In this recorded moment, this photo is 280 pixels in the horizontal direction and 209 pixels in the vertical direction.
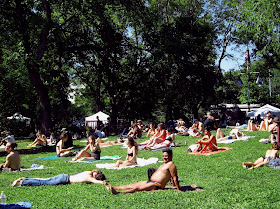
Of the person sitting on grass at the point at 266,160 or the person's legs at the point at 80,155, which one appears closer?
the person sitting on grass at the point at 266,160

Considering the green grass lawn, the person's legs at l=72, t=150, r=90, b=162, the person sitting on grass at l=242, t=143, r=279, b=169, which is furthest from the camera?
the person's legs at l=72, t=150, r=90, b=162

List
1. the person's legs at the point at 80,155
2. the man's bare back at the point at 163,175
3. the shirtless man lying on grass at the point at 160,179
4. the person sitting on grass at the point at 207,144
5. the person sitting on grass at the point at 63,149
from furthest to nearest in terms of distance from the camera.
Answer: the person sitting on grass at the point at 63,149
the person sitting on grass at the point at 207,144
the person's legs at the point at 80,155
the man's bare back at the point at 163,175
the shirtless man lying on grass at the point at 160,179

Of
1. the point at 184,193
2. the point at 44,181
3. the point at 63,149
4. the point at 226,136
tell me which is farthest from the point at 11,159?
the point at 226,136

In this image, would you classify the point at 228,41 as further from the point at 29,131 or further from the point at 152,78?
the point at 29,131

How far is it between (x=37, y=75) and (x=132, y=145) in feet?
42.8

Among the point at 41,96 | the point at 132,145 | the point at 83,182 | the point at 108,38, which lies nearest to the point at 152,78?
the point at 108,38

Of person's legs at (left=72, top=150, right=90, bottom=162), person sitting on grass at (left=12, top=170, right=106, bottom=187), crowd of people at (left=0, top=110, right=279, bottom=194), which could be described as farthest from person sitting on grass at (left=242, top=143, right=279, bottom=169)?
person's legs at (left=72, top=150, right=90, bottom=162)

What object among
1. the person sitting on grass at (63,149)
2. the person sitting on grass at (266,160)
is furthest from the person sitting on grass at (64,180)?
the person sitting on grass at (63,149)

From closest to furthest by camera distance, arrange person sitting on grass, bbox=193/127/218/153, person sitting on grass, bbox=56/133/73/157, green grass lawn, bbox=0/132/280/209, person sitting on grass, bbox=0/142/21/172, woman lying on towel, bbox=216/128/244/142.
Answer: green grass lawn, bbox=0/132/280/209
person sitting on grass, bbox=0/142/21/172
person sitting on grass, bbox=193/127/218/153
person sitting on grass, bbox=56/133/73/157
woman lying on towel, bbox=216/128/244/142

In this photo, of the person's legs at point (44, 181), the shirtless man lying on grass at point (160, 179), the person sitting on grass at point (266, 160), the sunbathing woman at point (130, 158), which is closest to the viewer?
the shirtless man lying on grass at point (160, 179)

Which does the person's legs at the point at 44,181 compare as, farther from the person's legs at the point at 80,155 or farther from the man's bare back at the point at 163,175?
the person's legs at the point at 80,155

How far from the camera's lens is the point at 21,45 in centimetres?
2147

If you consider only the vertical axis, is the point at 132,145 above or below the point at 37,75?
below

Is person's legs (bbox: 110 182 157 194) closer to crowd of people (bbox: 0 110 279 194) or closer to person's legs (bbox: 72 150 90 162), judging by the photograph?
crowd of people (bbox: 0 110 279 194)
